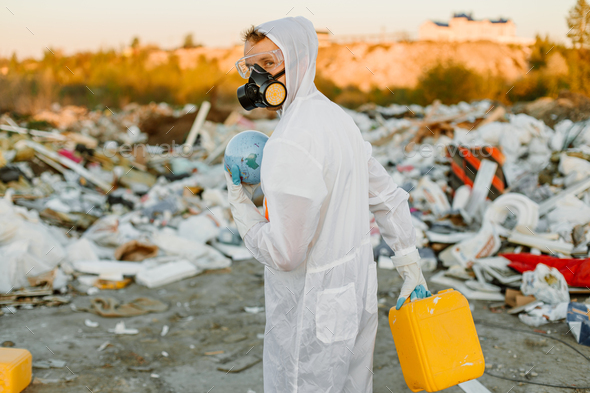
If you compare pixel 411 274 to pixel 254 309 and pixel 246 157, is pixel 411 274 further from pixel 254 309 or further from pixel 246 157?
pixel 254 309

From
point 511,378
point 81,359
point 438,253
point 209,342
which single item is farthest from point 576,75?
point 81,359

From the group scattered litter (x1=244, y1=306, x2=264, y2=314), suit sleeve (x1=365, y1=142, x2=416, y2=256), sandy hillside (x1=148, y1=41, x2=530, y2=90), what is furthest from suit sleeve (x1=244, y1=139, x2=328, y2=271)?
sandy hillside (x1=148, y1=41, x2=530, y2=90)

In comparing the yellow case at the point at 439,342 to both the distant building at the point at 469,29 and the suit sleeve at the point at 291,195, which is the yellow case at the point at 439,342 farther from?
the distant building at the point at 469,29

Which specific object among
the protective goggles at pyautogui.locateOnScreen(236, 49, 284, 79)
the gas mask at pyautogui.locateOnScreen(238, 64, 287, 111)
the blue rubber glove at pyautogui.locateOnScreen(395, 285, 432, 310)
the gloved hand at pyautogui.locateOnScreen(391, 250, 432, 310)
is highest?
the protective goggles at pyautogui.locateOnScreen(236, 49, 284, 79)

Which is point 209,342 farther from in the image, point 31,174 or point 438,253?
point 31,174

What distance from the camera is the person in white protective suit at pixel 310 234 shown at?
134 centimetres

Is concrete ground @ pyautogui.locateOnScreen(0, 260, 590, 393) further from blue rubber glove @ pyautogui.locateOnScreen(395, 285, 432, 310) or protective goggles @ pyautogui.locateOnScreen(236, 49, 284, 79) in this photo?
protective goggles @ pyautogui.locateOnScreen(236, 49, 284, 79)

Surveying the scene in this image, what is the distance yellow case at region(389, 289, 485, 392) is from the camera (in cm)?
158

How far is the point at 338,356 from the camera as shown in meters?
1.52

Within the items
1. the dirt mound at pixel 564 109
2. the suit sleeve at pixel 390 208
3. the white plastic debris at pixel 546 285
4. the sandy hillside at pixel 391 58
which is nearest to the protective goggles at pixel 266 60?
the suit sleeve at pixel 390 208

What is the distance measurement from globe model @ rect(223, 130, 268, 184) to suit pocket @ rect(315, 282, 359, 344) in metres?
0.52

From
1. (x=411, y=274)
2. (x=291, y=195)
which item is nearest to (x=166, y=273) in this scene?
(x=411, y=274)

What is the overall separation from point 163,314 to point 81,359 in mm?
Answer: 867

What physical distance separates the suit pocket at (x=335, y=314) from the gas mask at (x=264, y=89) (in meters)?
0.68
